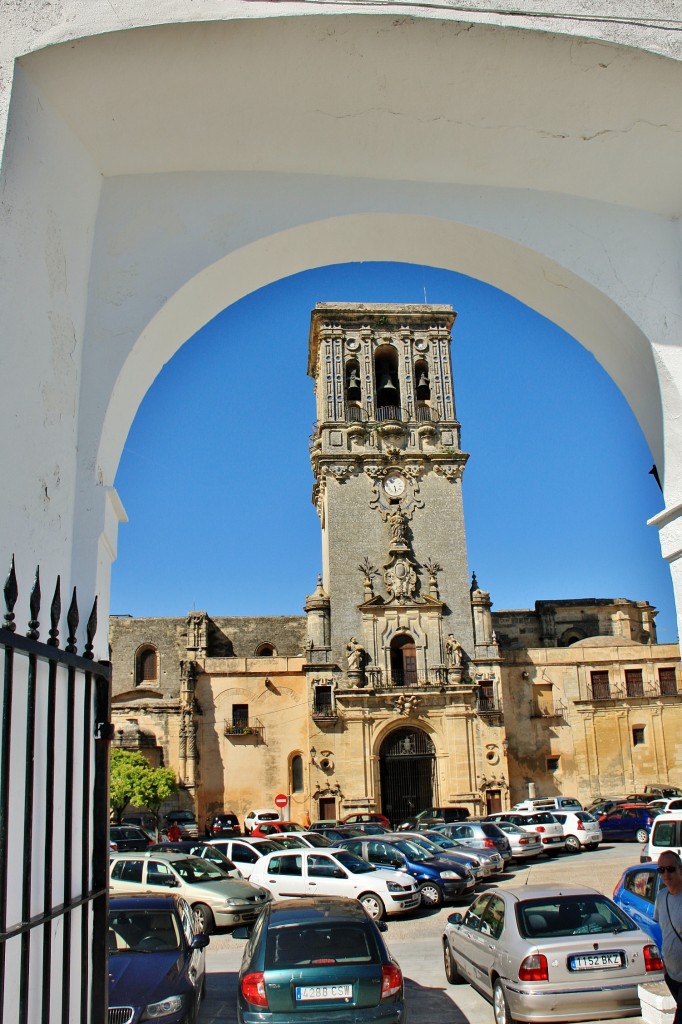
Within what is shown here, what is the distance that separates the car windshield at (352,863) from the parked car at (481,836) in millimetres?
6028

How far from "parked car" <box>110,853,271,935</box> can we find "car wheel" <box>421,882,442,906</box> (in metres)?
3.30

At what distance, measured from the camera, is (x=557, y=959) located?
7172mm

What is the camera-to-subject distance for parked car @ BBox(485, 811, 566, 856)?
2377 centimetres

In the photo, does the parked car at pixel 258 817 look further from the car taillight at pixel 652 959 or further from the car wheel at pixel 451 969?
the car taillight at pixel 652 959

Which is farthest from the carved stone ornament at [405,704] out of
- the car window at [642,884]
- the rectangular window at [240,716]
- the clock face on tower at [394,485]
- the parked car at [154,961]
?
the parked car at [154,961]

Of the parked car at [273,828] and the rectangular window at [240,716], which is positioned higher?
the rectangular window at [240,716]

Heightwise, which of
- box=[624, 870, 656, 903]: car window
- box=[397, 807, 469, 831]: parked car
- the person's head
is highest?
the person's head

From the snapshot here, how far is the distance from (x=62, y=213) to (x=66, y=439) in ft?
3.45

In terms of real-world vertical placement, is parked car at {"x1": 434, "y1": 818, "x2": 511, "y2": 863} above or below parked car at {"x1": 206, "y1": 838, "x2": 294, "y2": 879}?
below

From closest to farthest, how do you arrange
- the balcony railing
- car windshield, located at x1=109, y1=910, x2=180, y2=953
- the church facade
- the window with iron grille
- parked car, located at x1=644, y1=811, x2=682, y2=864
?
car windshield, located at x1=109, y1=910, x2=180, y2=953, parked car, located at x1=644, y1=811, x2=682, y2=864, the church facade, the balcony railing, the window with iron grille

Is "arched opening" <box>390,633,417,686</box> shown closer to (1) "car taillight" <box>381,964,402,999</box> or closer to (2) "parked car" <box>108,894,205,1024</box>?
(2) "parked car" <box>108,894,205,1024</box>

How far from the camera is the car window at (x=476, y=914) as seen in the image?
883 centimetres

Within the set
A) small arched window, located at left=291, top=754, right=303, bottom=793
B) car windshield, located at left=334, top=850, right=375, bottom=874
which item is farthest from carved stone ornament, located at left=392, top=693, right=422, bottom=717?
car windshield, located at left=334, top=850, right=375, bottom=874

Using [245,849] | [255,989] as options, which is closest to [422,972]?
[255,989]
